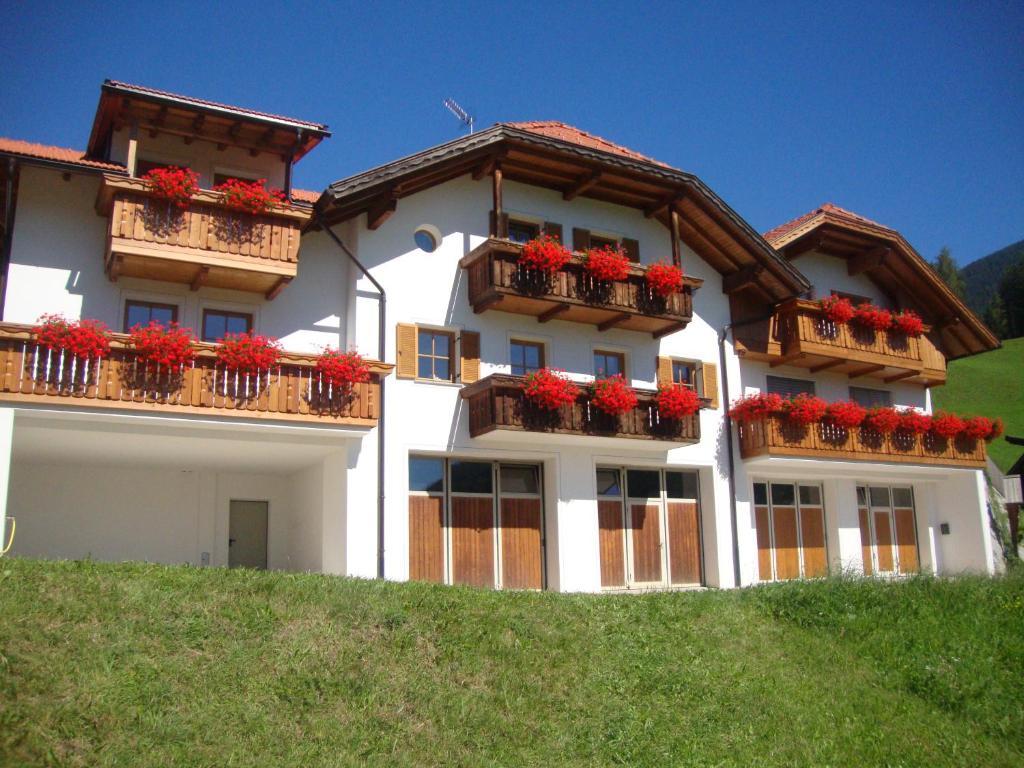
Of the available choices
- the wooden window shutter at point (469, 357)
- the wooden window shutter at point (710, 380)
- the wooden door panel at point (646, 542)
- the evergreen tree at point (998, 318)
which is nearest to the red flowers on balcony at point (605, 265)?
the wooden window shutter at point (469, 357)

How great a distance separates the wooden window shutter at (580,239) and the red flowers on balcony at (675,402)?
3.67 m

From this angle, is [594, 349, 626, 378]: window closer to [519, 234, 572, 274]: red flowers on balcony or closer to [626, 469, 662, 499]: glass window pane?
[626, 469, 662, 499]: glass window pane

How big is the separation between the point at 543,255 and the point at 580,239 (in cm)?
277

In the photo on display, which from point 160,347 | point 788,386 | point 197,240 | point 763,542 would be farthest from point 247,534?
point 788,386

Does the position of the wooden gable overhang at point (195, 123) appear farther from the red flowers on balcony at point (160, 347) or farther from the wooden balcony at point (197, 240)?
the red flowers on balcony at point (160, 347)

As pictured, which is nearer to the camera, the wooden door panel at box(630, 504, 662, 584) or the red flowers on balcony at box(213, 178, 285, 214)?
the red flowers on balcony at box(213, 178, 285, 214)

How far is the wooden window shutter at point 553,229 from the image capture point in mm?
21578

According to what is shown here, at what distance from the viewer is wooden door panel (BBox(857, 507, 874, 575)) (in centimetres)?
2555

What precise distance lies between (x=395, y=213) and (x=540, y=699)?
34.2 feet

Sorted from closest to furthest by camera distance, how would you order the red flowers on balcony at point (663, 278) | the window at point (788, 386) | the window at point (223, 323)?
1. the window at point (223, 323)
2. the red flowers on balcony at point (663, 278)
3. the window at point (788, 386)

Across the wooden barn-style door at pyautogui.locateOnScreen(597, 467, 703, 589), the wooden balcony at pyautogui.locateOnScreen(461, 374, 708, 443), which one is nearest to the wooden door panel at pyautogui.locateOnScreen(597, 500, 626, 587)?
the wooden barn-style door at pyautogui.locateOnScreen(597, 467, 703, 589)

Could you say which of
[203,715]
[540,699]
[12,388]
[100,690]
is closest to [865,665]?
[540,699]

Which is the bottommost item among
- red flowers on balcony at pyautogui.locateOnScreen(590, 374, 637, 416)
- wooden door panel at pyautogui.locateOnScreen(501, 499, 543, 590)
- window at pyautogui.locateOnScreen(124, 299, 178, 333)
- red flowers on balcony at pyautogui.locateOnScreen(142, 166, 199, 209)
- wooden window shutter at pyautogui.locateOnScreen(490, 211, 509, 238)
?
wooden door panel at pyautogui.locateOnScreen(501, 499, 543, 590)

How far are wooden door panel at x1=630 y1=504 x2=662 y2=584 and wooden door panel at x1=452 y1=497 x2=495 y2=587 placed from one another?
348 cm
